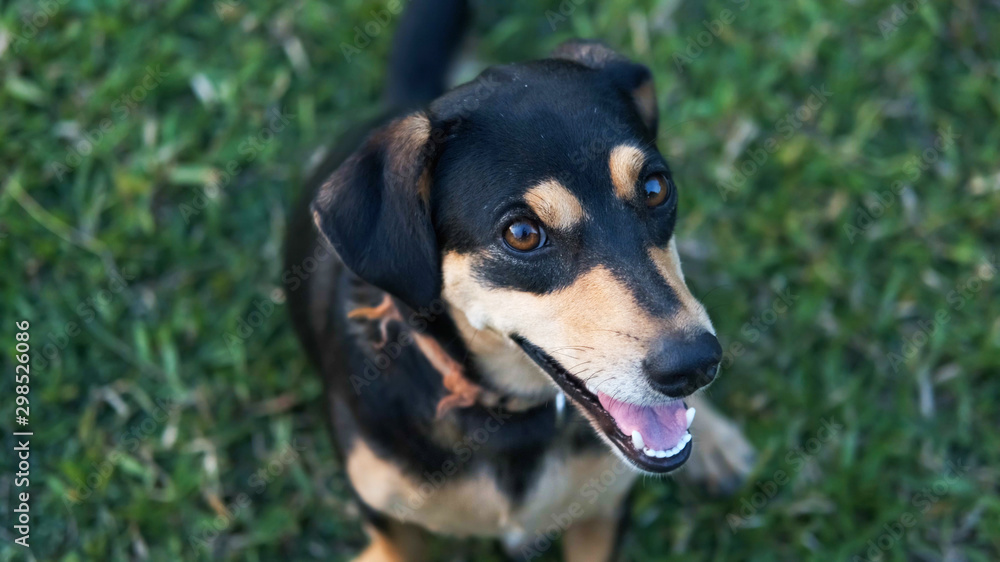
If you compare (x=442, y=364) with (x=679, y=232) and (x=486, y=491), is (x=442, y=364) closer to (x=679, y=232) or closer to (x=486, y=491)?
(x=486, y=491)

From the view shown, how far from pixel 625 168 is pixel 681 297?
454 millimetres

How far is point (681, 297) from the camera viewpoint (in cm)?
278

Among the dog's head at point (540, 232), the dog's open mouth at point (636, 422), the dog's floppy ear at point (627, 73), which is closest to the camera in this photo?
the dog's head at point (540, 232)

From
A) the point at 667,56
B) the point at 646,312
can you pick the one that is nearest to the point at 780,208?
the point at 667,56

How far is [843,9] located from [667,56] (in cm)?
117

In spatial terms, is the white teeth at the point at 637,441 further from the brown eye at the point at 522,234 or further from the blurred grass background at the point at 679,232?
the blurred grass background at the point at 679,232

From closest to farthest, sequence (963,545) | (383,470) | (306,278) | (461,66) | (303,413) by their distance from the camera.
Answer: (383,470)
(306,278)
(963,545)
(303,413)
(461,66)

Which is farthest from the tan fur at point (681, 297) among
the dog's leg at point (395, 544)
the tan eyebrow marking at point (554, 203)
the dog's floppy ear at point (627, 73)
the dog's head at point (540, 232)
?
the dog's leg at point (395, 544)

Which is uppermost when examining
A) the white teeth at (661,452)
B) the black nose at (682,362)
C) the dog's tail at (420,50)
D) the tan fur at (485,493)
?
the black nose at (682,362)

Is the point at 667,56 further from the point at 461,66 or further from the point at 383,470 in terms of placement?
the point at 383,470

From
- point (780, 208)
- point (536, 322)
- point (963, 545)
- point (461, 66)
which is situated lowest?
point (963, 545)

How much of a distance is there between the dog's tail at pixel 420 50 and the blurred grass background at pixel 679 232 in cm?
60

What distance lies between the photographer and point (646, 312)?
270 cm

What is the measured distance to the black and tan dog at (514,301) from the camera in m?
2.78
